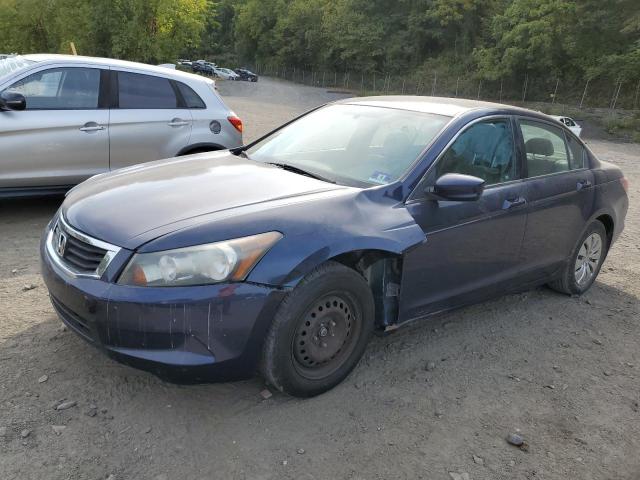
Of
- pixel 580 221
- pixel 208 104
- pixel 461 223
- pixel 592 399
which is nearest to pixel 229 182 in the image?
pixel 461 223

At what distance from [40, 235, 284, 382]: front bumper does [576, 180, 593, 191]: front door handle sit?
2.98 metres

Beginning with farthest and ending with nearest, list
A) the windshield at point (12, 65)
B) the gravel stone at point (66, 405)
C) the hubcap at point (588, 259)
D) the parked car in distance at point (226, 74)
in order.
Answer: the parked car in distance at point (226, 74), the windshield at point (12, 65), the hubcap at point (588, 259), the gravel stone at point (66, 405)

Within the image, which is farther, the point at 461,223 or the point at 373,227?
the point at 461,223

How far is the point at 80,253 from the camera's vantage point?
2.88 metres

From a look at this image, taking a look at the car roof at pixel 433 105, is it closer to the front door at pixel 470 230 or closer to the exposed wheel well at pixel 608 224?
the front door at pixel 470 230

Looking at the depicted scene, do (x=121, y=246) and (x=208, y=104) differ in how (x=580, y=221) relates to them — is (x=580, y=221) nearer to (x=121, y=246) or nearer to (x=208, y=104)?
(x=121, y=246)

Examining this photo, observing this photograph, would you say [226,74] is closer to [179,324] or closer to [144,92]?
[144,92]

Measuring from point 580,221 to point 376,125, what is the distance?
198 cm

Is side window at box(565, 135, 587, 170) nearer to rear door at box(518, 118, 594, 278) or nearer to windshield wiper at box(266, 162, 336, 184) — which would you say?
rear door at box(518, 118, 594, 278)

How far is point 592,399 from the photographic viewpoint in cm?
343

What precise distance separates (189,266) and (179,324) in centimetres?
27

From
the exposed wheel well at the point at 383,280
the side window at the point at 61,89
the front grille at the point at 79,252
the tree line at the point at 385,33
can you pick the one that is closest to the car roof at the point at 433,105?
the exposed wheel well at the point at 383,280

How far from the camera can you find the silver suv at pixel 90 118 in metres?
5.48

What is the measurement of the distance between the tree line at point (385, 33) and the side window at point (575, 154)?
3073 cm
